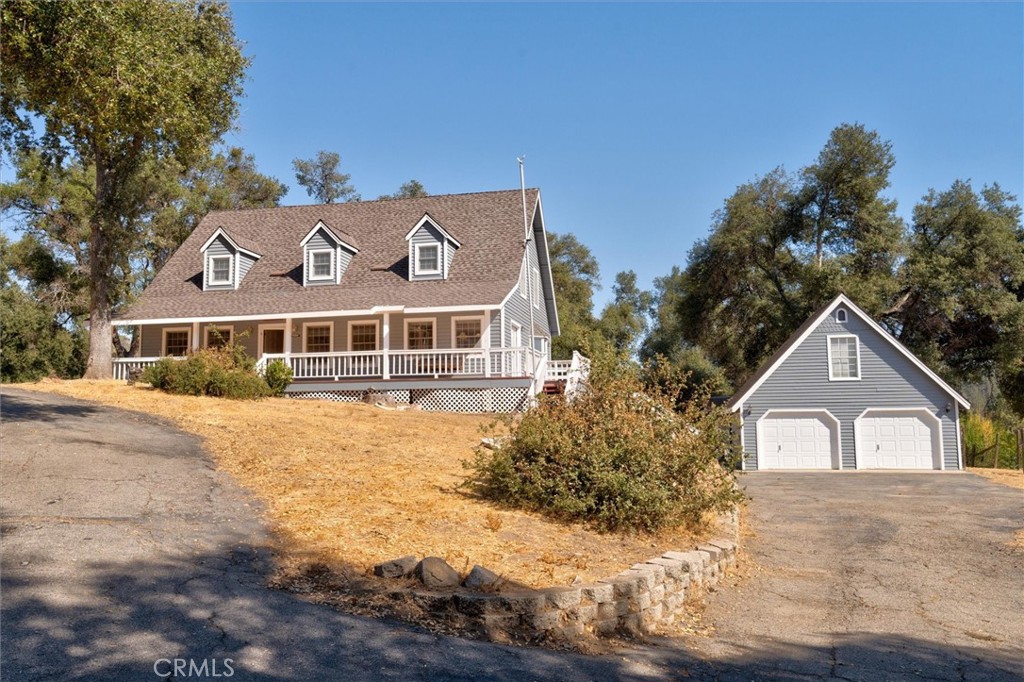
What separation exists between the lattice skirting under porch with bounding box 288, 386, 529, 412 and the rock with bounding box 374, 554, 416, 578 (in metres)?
17.3

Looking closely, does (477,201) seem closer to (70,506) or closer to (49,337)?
(49,337)

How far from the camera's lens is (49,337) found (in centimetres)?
3331

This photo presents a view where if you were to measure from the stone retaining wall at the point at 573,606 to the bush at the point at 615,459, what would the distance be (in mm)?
1293

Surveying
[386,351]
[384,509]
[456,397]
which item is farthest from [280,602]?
[386,351]

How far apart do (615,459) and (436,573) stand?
141 inches

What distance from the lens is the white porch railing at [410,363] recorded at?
25031 mm

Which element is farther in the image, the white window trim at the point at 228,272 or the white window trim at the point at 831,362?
the white window trim at the point at 228,272

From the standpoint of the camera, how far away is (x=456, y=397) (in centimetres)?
2503

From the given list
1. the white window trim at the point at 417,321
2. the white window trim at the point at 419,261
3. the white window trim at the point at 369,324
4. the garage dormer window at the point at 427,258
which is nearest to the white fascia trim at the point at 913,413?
the white window trim at the point at 417,321

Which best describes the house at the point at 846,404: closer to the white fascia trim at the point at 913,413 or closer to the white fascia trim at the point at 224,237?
the white fascia trim at the point at 913,413

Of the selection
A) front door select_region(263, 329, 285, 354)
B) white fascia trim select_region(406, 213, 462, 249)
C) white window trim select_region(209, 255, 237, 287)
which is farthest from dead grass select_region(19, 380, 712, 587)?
white window trim select_region(209, 255, 237, 287)

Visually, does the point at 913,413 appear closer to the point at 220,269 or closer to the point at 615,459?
the point at 615,459

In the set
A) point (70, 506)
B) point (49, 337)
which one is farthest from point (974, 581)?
point (49, 337)

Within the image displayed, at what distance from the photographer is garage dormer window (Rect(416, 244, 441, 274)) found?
92.4 feet
